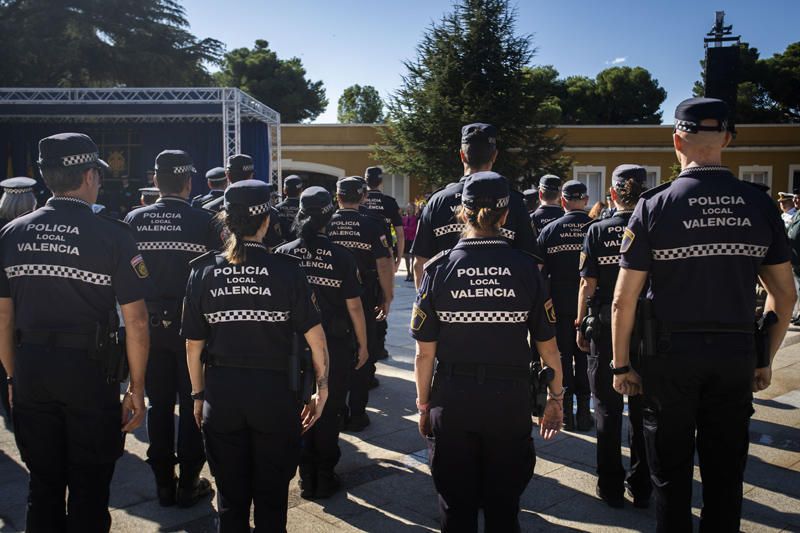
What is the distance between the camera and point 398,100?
1001 inches

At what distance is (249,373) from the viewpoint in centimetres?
306

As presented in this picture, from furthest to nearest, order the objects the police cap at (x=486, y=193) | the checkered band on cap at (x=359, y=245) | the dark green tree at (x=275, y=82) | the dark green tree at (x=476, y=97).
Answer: the dark green tree at (x=275, y=82) < the dark green tree at (x=476, y=97) < the checkered band on cap at (x=359, y=245) < the police cap at (x=486, y=193)

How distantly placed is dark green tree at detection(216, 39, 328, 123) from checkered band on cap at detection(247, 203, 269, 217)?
4653cm

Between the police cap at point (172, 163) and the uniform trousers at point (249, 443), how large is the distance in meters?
1.90

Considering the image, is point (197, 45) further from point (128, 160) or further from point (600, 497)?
point (600, 497)

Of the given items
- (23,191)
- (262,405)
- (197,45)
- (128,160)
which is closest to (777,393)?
(262,405)

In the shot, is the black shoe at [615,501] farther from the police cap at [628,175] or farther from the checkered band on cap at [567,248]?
the checkered band on cap at [567,248]

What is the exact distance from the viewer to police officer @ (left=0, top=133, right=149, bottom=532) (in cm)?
307

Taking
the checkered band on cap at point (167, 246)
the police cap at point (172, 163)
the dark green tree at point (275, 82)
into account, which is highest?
the dark green tree at point (275, 82)

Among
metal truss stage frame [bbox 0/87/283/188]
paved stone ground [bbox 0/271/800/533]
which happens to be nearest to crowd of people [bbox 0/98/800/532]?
paved stone ground [bbox 0/271/800/533]

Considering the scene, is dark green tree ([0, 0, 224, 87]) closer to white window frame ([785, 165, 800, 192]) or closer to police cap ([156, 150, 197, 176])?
police cap ([156, 150, 197, 176])

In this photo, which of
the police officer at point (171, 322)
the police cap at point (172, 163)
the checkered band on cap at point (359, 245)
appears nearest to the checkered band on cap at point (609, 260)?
the checkered band on cap at point (359, 245)

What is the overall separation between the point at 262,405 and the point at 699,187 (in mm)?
2305

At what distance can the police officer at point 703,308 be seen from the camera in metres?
3.07
